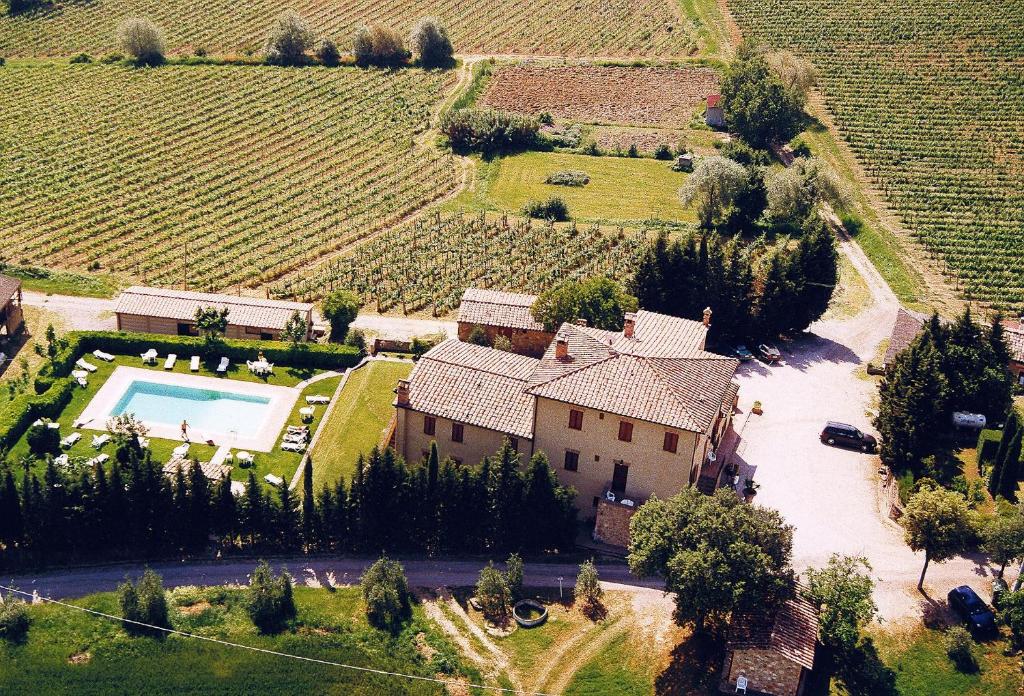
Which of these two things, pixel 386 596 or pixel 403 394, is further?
pixel 403 394

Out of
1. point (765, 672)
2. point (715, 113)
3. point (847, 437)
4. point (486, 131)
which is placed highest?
point (715, 113)

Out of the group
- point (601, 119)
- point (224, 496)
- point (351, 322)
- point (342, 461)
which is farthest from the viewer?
point (601, 119)

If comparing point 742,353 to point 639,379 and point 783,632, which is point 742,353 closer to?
point 639,379

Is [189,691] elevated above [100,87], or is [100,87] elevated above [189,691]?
[100,87]

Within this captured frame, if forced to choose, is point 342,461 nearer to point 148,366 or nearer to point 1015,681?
point 148,366

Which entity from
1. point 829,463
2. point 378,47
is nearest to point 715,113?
point 378,47

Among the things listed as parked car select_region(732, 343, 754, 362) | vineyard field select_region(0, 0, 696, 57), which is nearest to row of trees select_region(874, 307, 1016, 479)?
parked car select_region(732, 343, 754, 362)

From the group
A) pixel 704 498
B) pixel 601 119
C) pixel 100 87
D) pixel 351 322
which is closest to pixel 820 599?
pixel 704 498
